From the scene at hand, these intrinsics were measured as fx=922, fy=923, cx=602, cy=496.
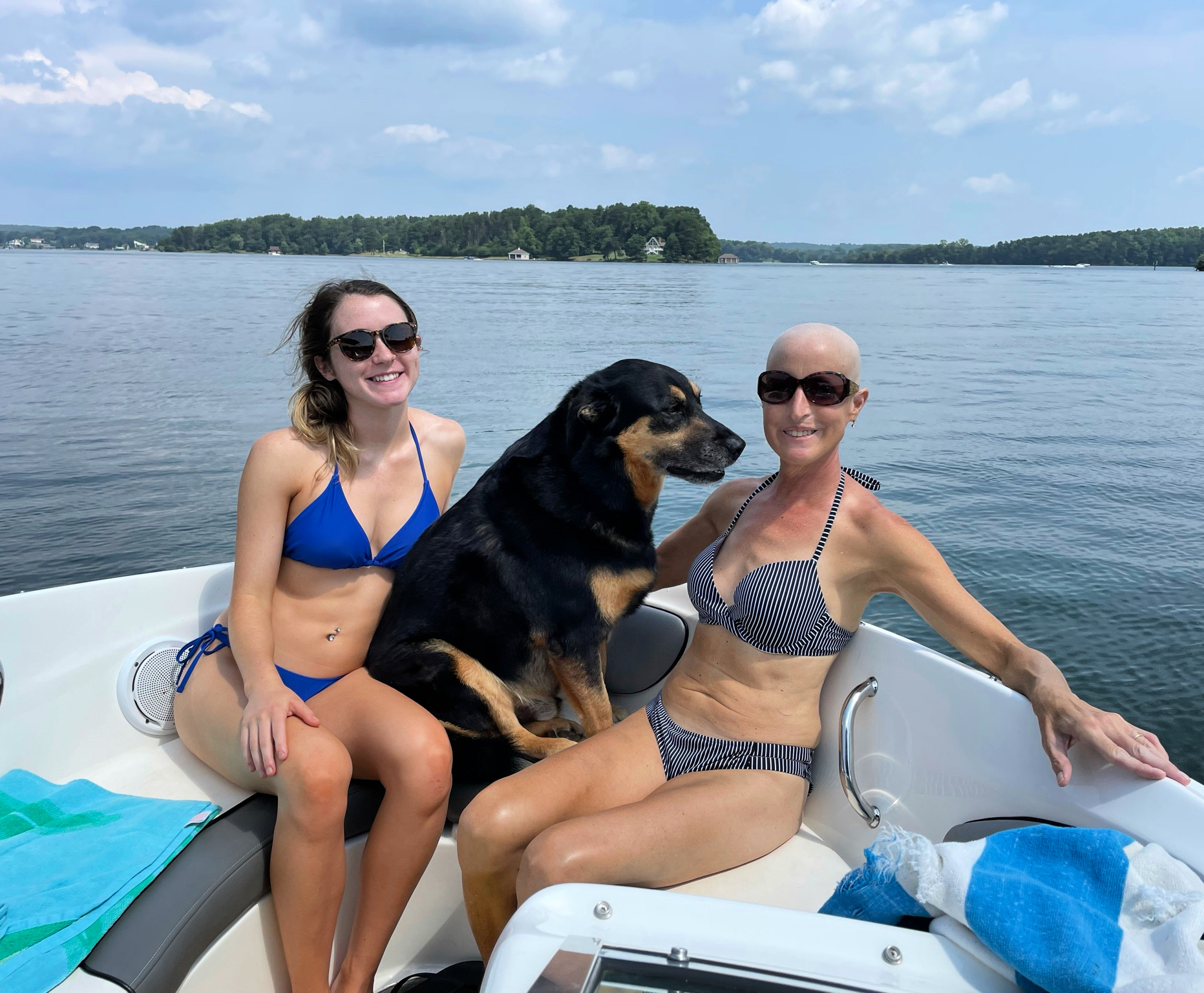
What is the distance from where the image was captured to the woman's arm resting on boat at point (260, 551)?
2586mm

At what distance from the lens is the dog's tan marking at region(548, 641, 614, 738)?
304 cm

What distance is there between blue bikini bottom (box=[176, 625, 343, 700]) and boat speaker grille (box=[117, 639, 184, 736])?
5.1 inches

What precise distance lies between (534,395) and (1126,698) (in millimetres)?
12881

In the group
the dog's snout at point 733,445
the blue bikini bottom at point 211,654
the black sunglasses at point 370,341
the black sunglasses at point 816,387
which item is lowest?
the blue bikini bottom at point 211,654

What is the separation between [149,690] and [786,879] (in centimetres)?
218

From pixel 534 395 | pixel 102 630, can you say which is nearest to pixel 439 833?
pixel 102 630

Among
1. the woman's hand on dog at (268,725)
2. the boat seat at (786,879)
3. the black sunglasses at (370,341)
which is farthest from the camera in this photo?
the black sunglasses at (370,341)

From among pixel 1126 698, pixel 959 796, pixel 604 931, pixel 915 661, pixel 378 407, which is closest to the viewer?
pixel 604 931

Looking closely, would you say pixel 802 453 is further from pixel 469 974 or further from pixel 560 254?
pixel 560 254

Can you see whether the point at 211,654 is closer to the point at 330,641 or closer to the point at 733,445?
the point at 330,641

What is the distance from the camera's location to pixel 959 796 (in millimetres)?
2510

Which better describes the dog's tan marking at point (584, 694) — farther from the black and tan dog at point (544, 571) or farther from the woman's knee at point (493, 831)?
the woman's knee at point (493, 831)

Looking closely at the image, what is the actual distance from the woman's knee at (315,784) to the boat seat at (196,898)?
0.45 ft

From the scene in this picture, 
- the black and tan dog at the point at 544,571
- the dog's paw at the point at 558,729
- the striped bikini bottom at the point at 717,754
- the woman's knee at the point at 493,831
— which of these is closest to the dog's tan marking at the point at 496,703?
the black and tan dog at the point at 544,571
